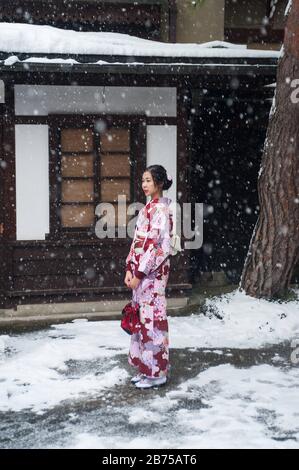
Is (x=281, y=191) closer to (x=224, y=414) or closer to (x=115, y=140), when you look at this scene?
(x=115, y=140)

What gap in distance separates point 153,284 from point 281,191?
129 inches

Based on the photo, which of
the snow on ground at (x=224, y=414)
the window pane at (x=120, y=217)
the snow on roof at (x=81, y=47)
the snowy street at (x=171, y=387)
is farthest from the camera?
the window pane at (x=120, y=217)

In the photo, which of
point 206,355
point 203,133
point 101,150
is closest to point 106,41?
point 101,150

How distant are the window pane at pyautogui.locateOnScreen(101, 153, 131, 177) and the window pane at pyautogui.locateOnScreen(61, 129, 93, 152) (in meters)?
0.30

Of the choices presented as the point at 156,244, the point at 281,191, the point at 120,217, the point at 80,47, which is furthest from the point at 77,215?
the point at 156,244

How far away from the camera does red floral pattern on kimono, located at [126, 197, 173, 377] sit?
5.70m

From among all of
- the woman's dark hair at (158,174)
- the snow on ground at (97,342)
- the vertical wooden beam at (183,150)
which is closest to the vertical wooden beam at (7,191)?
the snow on ground at (97,342)

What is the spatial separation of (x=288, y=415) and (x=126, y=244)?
476 centimetres

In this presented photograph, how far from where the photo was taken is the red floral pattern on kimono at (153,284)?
5.70m

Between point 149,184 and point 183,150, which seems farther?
point 183,150

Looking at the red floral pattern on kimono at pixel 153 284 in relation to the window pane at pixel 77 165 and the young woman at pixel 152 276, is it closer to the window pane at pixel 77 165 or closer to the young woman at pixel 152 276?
the young woman at pixel 152 276

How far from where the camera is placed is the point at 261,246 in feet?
28.1

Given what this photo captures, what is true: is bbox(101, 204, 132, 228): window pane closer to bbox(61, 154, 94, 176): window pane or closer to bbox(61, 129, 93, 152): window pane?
bbox(61, 154, 94, 176): window pane

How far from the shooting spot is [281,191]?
8336mm
